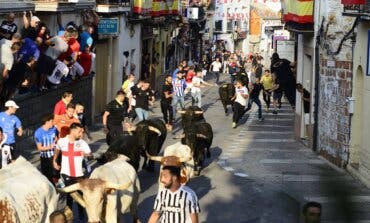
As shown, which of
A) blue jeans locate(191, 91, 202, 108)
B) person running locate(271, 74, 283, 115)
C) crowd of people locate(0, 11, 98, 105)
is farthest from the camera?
person running locate(271, 74, 283, 115)

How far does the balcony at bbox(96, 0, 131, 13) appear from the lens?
85.7 feet

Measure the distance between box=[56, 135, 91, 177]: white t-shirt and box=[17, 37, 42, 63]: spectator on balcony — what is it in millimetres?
5278

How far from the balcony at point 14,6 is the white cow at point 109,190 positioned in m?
6.74

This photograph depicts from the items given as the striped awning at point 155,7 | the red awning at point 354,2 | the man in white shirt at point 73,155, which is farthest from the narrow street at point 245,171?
the striped awning at point 155,7

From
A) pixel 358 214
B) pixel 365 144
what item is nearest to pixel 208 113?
pixel 365 144

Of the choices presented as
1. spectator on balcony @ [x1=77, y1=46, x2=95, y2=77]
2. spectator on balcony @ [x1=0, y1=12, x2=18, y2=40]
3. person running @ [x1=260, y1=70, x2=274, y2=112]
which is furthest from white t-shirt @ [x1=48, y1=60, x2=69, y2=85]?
person running @ [x1=260, y1=70, x2=274, y2=112]

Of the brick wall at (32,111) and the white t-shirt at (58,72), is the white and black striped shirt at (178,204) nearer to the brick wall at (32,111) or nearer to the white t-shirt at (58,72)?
the brick wall at (32,111)

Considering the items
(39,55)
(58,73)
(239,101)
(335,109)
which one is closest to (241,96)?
(239,101)

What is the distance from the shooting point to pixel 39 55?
1697 centimetres

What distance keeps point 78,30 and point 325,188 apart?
20.2 metres

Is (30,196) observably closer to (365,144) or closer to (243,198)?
(243,198)

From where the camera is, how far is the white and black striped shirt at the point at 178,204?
7.05m

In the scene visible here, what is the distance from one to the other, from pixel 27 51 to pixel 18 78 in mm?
660

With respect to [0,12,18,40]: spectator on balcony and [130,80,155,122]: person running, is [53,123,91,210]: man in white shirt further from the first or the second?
[130,80,155,122]: person running
